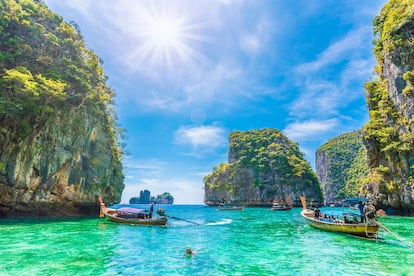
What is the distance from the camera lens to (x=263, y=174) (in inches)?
3819

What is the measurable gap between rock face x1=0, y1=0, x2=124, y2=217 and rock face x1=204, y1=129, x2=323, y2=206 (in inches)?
2872

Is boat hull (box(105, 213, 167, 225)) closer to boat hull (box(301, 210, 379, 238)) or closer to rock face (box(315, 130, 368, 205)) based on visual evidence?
boat hull (box(301, 210, 379, 238))

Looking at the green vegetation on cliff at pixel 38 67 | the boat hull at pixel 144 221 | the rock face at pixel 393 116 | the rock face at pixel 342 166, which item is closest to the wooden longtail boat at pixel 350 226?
the boat hull at pixel 144 221

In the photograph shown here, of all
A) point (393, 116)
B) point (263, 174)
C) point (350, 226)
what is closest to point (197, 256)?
point (350, 226)

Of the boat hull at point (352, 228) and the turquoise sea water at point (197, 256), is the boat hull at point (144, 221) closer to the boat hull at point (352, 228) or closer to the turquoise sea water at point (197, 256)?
the turquoise sea water at point (197, 256)

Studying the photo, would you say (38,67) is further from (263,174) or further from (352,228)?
(263,174)

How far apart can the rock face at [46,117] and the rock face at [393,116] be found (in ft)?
132

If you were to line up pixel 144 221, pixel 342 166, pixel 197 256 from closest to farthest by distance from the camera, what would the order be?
pixel 197 256 < pixel 144 221 < pixel 342 166

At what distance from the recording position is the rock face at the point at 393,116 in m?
31.9

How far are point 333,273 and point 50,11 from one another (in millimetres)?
Answer: 37496

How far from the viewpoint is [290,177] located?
92.3 m

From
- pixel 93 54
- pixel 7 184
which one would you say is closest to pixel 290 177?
pixel 93 54

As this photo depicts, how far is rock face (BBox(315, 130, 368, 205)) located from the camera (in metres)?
120

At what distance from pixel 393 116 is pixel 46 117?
4495 centimetres
